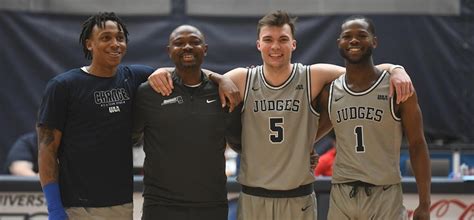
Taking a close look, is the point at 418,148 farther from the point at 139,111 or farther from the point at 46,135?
the point at 46,135

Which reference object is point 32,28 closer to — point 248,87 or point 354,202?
point 248,87

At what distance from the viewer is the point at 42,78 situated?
28.8ft

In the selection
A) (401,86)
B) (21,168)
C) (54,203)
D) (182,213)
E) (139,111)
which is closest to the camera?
(54,203)

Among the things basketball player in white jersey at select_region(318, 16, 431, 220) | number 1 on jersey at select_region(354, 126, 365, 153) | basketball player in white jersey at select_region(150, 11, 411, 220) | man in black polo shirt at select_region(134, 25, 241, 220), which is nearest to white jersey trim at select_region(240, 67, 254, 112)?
basketball player in white jersey at select_region(150, 11, 411, 220)

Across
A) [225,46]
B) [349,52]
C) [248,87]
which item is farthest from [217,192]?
[225,46]

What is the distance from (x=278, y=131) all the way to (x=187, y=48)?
0.72 m

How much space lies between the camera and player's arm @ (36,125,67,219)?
13.7ft

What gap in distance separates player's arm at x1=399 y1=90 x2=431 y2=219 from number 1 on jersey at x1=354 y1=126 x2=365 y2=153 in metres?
0.25

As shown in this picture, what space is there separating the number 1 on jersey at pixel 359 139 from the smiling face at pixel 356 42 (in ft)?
1.27

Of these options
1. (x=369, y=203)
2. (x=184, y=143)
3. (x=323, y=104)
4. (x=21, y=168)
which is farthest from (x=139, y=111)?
(x=21, y=168)

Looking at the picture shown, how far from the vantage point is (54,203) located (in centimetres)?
418

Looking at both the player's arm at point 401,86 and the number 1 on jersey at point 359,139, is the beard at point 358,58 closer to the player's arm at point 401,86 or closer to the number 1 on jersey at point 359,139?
the player's arm at point 401,86

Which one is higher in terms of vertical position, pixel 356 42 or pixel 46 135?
pixel 356 42

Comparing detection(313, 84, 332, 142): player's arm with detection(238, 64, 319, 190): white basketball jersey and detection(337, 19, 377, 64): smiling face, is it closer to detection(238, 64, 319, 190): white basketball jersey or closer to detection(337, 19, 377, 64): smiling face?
detection(238, 64, 319, 190): white basketball jersey
